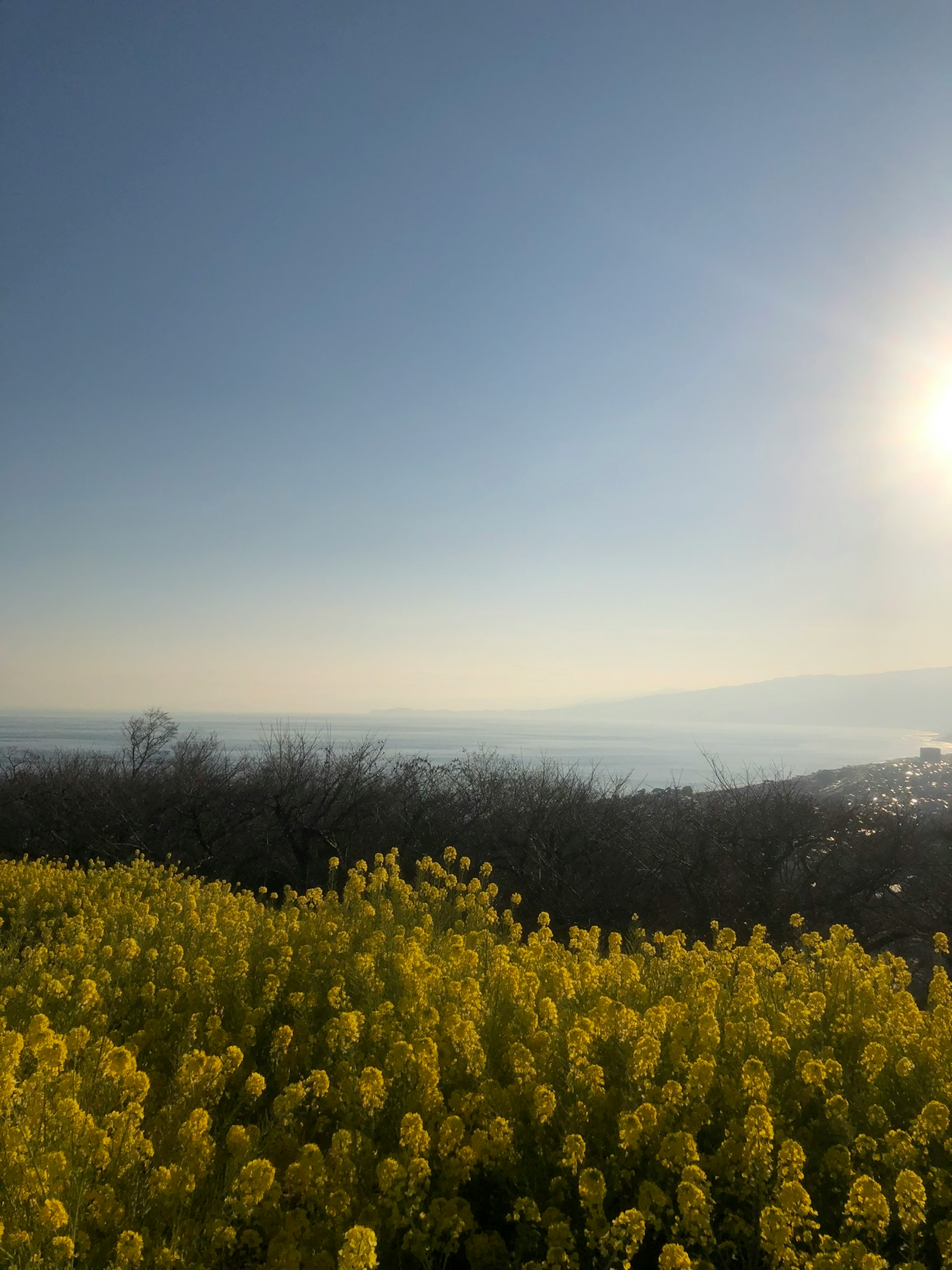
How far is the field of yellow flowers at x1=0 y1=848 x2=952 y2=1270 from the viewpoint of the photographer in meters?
2.88

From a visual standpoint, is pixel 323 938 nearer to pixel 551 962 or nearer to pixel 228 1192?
pixel 551 962

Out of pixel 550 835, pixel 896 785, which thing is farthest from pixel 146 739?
pixel 896 785

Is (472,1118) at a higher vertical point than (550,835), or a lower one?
higher

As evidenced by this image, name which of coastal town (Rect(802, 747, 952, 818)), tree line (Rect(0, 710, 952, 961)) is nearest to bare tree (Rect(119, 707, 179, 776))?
tree line (Rect(0, 710, 952, 961))

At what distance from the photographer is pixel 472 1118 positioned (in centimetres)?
363

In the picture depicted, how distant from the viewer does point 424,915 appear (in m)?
7.59

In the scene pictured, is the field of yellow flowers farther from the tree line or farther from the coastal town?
the coastal town

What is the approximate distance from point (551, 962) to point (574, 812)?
16.6 metres

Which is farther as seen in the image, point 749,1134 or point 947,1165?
point 947,1165

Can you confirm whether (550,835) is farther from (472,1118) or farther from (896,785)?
(472,1118)

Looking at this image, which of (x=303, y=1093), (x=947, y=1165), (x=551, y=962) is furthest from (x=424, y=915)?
(x=947, y=1165)

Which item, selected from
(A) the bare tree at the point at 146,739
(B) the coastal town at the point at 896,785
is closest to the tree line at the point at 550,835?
(B) the coastal town at the point at 896,785

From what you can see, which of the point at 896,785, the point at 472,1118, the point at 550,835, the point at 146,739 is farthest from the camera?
the point at 146,739

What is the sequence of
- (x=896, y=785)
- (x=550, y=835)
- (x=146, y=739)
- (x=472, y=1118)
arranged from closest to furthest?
1. (x=472, y=1118)
2. (x=550, y=835)
3. (x=896, y=785)
4. (x=146, y=739)
